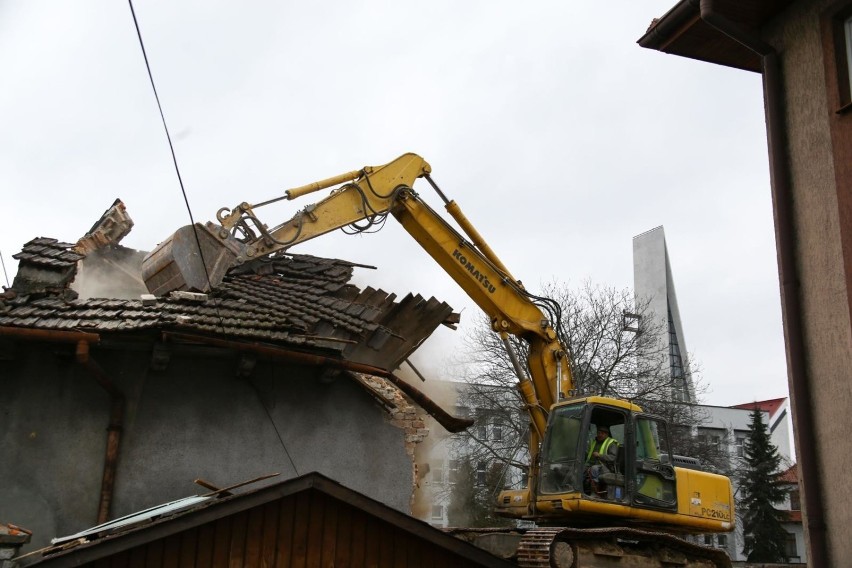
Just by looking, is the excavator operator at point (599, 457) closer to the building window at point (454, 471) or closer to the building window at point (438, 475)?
the building window at point (454, 471)

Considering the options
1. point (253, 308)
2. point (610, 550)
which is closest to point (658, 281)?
point (610, 550)

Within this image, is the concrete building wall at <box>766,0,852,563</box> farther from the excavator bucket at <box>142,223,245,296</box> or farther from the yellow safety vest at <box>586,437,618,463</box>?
the excavator bucket at <box>142,223,245,296</box>

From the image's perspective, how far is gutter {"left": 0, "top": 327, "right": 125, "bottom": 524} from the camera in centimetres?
862


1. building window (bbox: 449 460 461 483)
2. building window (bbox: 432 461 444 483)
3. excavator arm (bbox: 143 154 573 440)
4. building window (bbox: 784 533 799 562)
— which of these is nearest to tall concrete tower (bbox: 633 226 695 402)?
building window (bbox: 784 533 799 562)

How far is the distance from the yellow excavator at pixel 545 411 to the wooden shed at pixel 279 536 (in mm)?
2005

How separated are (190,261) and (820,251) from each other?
7305mm

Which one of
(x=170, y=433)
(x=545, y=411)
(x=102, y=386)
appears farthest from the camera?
(x=545, y=411)

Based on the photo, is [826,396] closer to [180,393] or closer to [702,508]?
[702,508]

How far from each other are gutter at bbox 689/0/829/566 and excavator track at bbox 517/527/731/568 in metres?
3.58

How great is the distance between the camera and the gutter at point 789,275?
6.48 meters

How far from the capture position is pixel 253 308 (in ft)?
32.5

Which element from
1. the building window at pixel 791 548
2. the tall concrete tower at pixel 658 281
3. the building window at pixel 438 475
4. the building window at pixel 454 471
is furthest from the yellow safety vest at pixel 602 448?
the tall concrete tower at pixel 658 281

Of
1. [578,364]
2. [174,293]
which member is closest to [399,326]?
[174,293]

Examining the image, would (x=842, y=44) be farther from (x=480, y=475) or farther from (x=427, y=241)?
(x=480, y=475)
